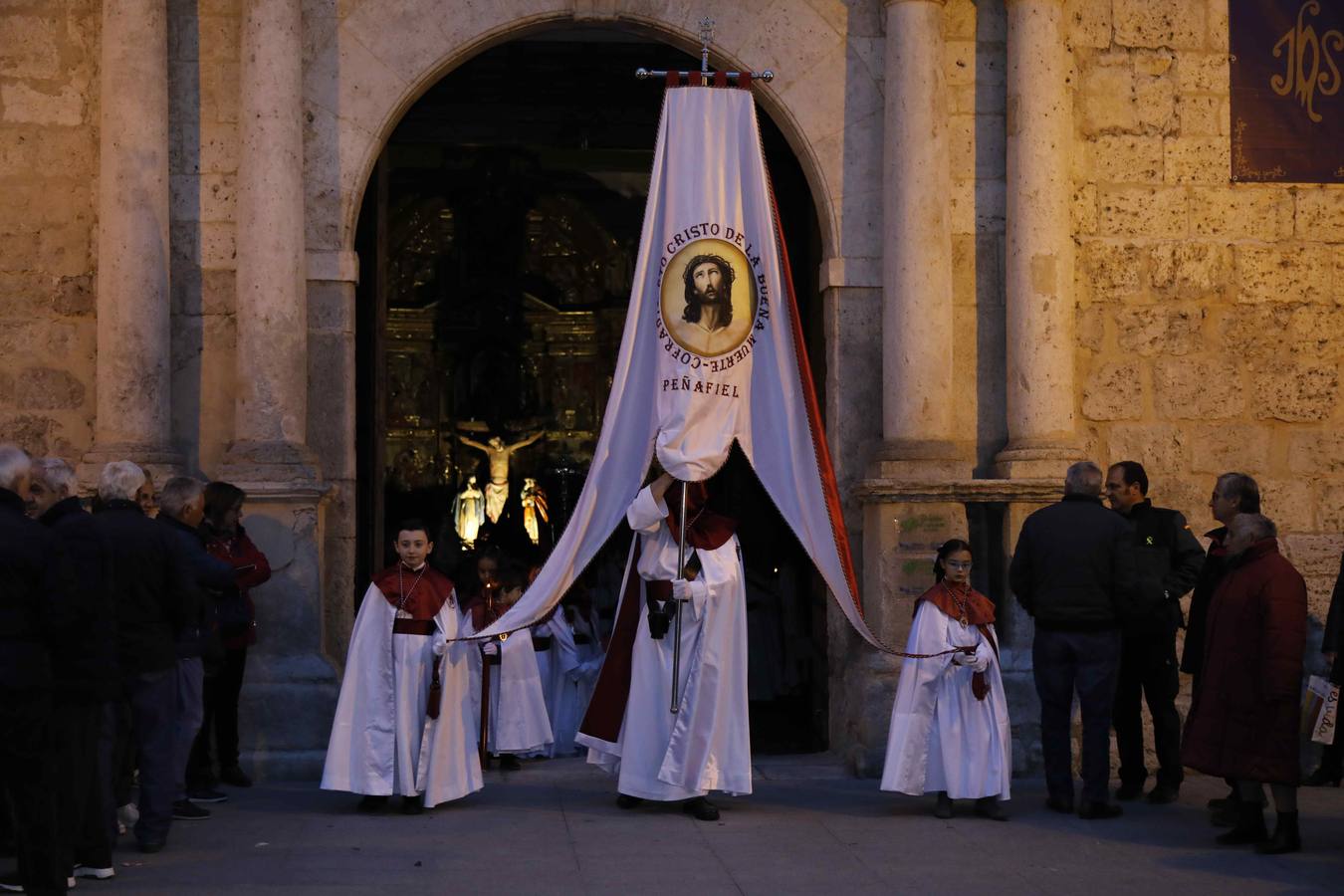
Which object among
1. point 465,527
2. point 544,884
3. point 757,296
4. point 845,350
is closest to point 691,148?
point 757,296

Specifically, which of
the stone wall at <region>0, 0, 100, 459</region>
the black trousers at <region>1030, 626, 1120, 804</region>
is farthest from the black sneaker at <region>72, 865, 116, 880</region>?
the black trousers at <region>1030, 626, 1120, 804</region>

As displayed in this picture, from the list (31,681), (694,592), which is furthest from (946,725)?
(31,681)

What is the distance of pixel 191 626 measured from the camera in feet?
26.8

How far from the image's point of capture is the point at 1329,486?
11500 mm

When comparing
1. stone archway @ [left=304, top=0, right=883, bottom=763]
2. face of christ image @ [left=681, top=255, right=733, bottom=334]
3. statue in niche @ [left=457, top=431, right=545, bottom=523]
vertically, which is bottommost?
statue in niche @ [left=457, top=431, right=545, bottom=523]

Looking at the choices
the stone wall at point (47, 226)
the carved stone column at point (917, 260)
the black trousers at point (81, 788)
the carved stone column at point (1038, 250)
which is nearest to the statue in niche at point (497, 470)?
the stone wall at point (47, 226)

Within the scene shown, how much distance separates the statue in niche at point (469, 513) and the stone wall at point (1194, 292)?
882 cm

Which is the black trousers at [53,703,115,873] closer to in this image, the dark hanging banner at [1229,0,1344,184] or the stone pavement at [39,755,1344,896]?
the stone pavement at [39,755,1344,896]

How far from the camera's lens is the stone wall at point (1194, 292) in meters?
11.4

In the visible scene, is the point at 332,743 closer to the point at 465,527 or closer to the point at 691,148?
the point at 691,148

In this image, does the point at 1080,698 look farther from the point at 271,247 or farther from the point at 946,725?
the point at 271,247

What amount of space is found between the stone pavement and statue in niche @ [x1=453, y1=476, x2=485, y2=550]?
8937 mm

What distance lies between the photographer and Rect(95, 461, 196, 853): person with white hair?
776 centimetres

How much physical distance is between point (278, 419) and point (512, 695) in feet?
7.38
